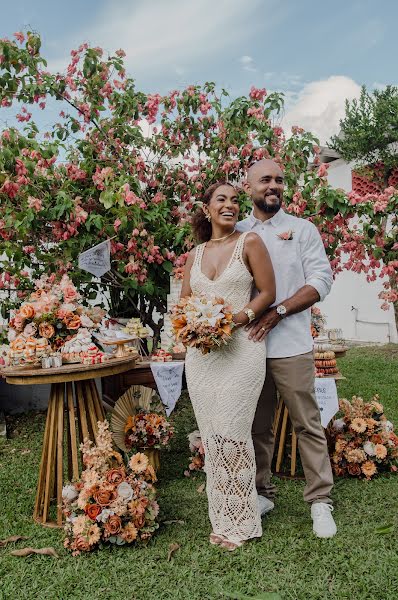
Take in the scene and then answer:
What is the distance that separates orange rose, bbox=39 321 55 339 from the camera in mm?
→ 3523

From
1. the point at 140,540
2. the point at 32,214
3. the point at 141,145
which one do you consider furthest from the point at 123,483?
the point at 141,145

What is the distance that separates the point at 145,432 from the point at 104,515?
117 centimetres

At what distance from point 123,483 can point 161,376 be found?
1.43 m

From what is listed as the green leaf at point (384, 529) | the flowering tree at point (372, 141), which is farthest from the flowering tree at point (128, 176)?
the flowering tree at point (372, 141)

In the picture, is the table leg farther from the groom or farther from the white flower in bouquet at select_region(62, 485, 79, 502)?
the groom

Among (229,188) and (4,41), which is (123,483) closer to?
(229,188)

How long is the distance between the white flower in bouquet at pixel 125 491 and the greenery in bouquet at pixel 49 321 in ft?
3.19

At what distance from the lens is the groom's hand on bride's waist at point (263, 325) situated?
9.46 feet

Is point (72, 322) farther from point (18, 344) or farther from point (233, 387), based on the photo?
point (233, 387)

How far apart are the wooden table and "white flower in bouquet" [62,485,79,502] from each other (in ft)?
0.49

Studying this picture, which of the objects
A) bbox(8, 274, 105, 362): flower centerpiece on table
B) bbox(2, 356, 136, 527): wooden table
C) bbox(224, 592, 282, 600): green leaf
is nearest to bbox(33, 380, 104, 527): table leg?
bbox(2, 356, 136, 527): wooden table

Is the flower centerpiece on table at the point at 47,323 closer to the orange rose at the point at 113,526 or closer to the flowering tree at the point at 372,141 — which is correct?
the orange rose at the point at 113,526

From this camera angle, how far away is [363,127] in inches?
431

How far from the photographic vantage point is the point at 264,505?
130 inches
